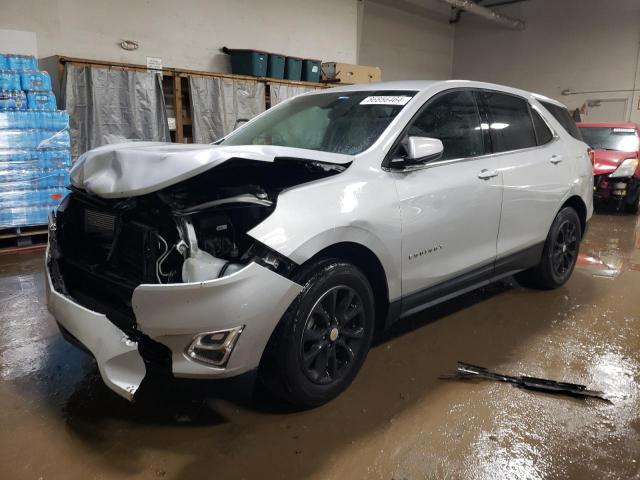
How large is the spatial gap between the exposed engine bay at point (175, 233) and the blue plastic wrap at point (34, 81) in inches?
141

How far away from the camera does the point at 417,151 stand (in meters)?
2.28

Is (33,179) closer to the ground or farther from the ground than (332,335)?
farther from the ground

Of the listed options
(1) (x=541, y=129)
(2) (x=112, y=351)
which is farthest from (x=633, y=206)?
(2) (x=112, y=351)

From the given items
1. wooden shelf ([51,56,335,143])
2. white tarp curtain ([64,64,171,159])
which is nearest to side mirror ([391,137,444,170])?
white tarp curtain ([64,64,171,159])

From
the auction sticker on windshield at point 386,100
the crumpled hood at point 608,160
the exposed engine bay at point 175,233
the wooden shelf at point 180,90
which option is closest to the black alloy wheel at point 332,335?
the exposed engine bay at point 175,233

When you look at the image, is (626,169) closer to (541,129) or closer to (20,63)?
(541,129)

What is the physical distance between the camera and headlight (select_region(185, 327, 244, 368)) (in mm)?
1771

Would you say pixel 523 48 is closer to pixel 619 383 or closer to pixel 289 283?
pixel 619 383

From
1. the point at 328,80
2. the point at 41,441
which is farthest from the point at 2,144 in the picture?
the point at 328,80

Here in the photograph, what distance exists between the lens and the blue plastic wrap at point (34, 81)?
5039 millimetres

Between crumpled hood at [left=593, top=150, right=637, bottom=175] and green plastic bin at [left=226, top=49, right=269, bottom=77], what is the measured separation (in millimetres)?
5580

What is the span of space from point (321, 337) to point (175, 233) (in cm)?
Answer: 77

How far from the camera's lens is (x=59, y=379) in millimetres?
2469

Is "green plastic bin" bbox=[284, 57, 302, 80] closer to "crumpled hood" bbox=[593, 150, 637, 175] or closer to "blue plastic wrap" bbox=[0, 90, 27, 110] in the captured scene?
"blue plastic wrap" bbox=[0, 90, 27, 110]
